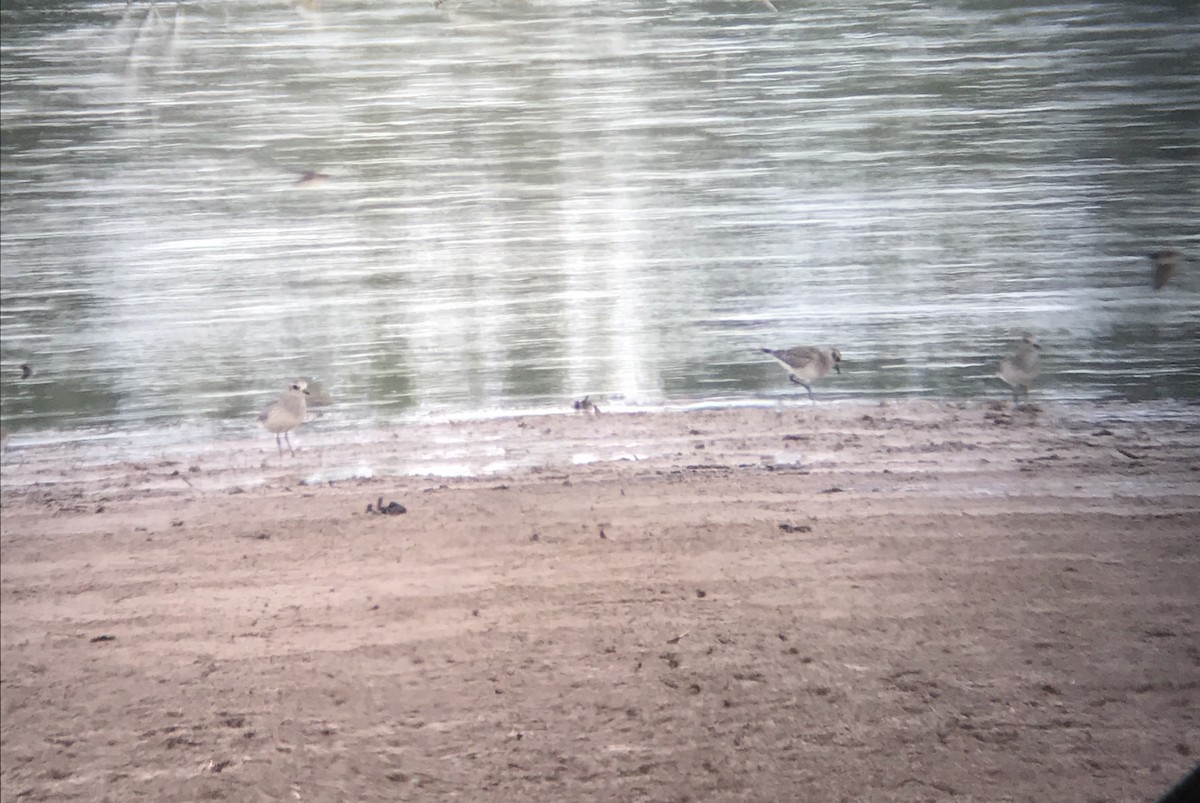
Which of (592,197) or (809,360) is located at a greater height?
(592,197)

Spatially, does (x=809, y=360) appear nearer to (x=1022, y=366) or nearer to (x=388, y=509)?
(x=1022, y=366)

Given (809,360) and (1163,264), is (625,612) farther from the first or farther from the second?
(1163,264)

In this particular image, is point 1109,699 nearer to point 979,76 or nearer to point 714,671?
point 714,671

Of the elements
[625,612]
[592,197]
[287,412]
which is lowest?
[625,612]

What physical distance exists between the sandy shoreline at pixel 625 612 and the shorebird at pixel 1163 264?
97 mm

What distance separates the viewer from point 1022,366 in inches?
22.6

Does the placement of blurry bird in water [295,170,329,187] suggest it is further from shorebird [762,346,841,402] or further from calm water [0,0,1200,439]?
shorebird [762,346,841,402]

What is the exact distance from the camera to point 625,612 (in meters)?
0.56

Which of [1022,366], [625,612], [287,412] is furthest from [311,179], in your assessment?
[1022,366]

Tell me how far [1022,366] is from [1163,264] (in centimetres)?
12

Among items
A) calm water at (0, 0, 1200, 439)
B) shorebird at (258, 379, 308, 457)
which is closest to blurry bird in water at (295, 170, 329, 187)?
calm water at (0, 0, 1200, 439)

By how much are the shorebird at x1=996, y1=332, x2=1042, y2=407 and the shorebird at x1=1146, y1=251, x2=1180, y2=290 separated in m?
0.10

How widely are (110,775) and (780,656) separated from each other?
476 millimetres

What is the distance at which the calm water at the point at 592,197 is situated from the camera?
562mm
